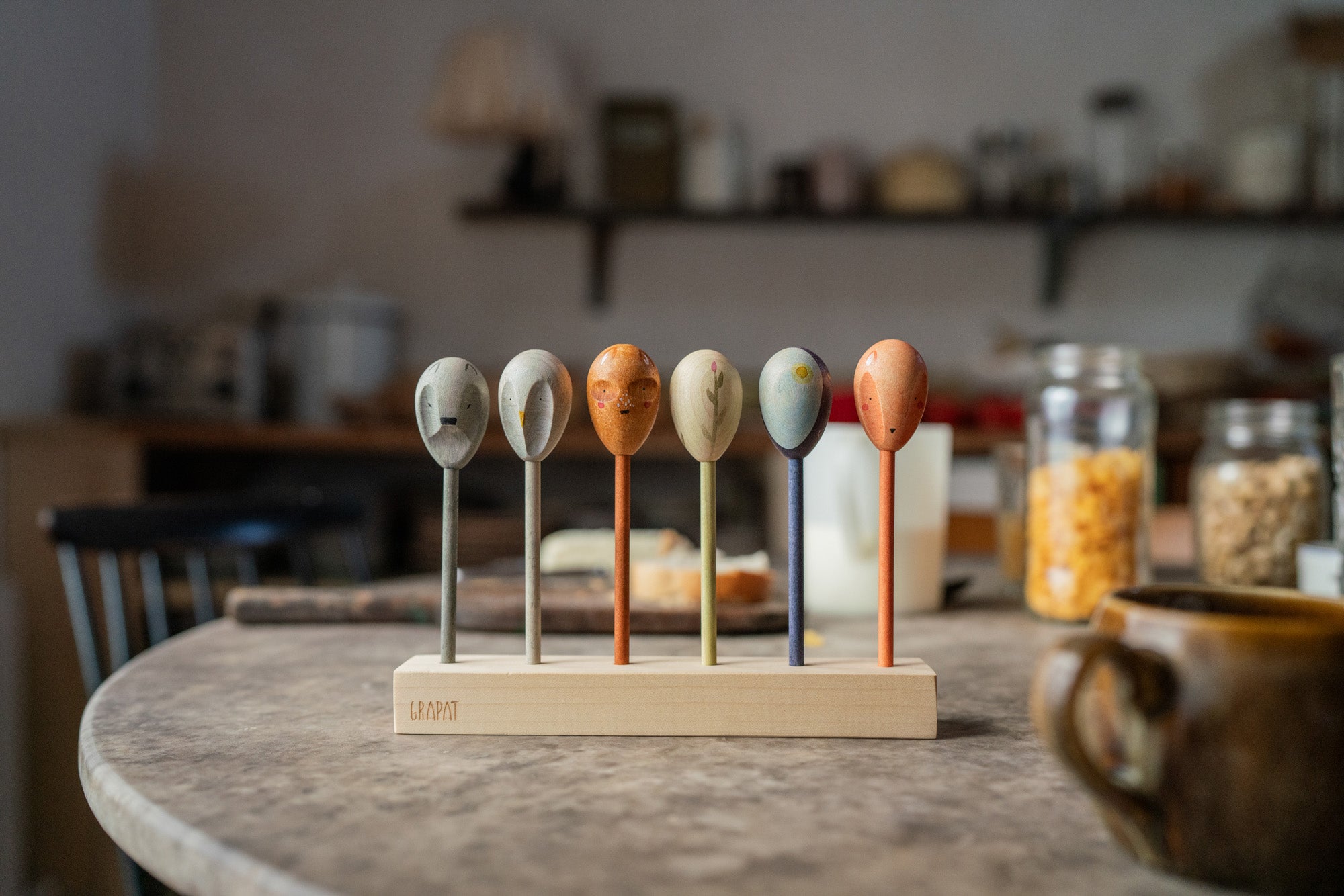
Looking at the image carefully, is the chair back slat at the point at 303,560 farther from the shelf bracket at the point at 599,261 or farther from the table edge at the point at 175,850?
the shelf bracket at the point at 599,261

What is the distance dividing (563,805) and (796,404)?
0.74ft

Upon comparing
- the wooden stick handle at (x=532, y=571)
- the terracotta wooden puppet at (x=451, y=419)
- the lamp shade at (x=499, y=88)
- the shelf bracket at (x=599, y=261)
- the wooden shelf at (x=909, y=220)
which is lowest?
the wooden stick handle at (x=532, y=571)

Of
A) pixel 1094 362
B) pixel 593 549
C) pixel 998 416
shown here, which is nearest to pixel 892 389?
pixel 1094 362

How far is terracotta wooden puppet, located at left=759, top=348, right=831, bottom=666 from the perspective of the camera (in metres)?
0.53

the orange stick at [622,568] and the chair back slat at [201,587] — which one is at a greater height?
the orange stick at [622,568]

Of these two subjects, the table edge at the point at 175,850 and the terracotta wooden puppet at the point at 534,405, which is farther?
the terracotta wooden puppet at the point at 534,405

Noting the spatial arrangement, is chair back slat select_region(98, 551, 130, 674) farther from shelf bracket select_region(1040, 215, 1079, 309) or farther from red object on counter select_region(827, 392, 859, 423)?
shelf bracket select_region(1040, 215, 1079, 309)

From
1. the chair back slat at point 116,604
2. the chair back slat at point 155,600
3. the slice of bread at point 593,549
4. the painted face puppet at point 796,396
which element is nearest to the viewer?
the painted face puppet at point 796,396

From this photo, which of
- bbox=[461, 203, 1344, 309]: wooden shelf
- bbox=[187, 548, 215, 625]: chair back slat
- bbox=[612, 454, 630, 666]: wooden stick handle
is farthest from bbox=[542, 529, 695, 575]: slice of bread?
bbox=[461, 203, 1344, 309]: wooden shelf

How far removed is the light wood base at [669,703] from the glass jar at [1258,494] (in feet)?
1.68

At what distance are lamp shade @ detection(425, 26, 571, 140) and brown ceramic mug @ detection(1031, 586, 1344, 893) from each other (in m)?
2.62

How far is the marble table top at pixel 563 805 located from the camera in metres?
0.38

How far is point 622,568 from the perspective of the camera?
57cm

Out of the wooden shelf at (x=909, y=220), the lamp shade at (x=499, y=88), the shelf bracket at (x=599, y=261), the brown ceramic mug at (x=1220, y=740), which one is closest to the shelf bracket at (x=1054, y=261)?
the wooden shelf at (x=909, y=220)
